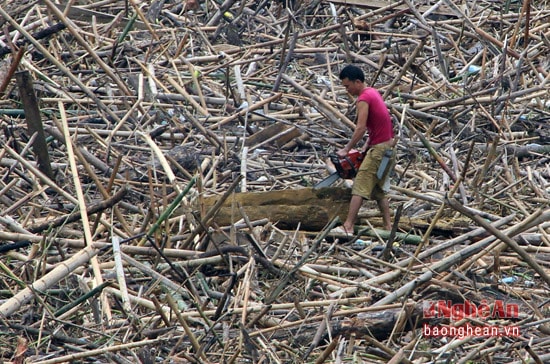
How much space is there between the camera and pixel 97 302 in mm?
5199

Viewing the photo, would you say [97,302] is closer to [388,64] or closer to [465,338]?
[465,338]

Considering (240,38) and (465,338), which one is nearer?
(465,338)

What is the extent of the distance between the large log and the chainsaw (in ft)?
0.22

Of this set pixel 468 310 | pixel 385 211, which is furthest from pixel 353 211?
pixel 468 310

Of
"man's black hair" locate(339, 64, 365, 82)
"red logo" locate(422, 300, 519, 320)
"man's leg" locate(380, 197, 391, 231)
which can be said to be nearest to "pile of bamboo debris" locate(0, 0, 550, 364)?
"red logo" locate(422, 300, 519, 320)

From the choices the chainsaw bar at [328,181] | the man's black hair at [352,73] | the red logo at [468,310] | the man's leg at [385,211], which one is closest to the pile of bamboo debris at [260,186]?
the red logo at [468,310]

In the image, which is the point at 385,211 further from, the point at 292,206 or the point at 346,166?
the point at 292,206

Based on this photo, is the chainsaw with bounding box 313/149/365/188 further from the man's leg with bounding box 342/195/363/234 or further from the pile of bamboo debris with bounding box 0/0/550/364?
the pile of bamboo debris with bounding box 0/0/550/364

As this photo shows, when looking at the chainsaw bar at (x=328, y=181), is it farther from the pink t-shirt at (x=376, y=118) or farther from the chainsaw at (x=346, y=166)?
the pink t-shirt at (x=376, y=118)

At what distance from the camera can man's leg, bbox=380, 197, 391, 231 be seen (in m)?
6.92

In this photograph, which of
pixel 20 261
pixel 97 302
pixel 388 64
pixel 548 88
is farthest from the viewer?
pixel 388 64

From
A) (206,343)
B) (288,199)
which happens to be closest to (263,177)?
(288,199)

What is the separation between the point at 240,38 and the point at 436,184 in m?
3.93

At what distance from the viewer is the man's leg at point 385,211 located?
6922 millimetres
